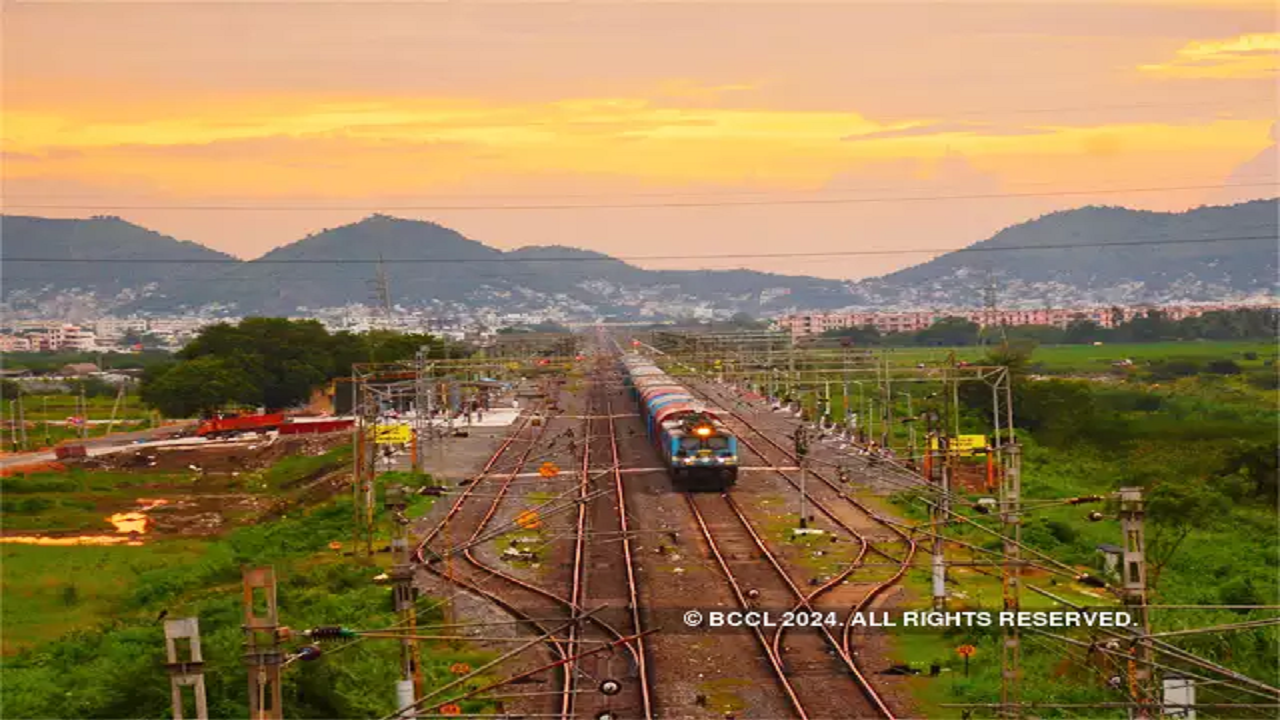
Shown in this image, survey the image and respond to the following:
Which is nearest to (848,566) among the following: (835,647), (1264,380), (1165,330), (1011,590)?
(835,647)

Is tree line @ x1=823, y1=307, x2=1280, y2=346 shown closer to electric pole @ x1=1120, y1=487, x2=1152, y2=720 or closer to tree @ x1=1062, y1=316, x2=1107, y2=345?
tree @ x1=1062, y1=316, x2=1107, y2=345

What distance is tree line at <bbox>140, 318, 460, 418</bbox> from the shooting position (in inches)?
2813

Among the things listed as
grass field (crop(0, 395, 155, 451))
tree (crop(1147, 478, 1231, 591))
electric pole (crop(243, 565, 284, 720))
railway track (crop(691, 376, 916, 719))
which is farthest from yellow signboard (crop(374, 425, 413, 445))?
electric pole (crop(243, 565, 284, 720))

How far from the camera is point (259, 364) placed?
78562 mm

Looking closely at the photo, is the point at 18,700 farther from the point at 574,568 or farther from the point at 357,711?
the point at 574,568

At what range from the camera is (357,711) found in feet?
58.6

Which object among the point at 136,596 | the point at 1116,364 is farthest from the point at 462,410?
the point at 1116,364

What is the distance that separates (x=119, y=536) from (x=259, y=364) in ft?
130

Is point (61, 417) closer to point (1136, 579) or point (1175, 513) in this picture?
point (1175, 513)

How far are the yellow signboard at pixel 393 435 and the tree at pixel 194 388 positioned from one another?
2362 centimetres

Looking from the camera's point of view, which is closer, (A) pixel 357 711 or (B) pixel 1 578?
(A) pixel 357 711

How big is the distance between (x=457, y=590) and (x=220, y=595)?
481 centimetres

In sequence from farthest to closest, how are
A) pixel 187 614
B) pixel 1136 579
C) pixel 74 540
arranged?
pixel 74 540
pixel 187 614
pixel 1136 579

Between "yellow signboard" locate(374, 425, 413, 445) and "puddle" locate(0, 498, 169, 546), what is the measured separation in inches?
308
